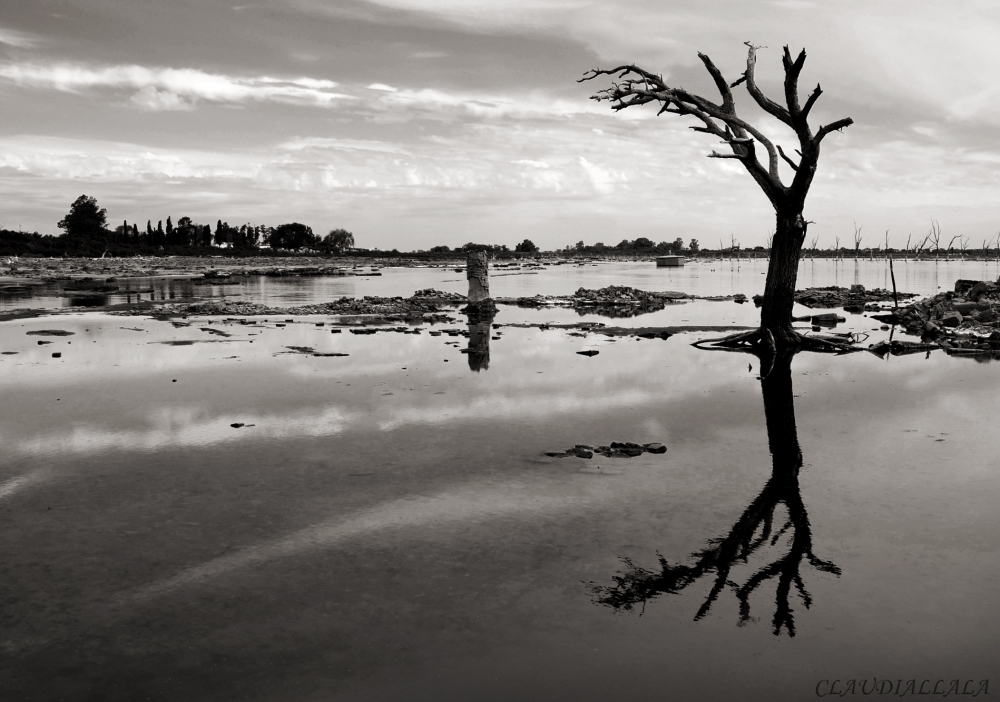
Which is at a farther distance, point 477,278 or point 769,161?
point 477,278

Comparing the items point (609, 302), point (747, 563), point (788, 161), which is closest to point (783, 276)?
point (788, 161)

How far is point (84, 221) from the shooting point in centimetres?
13450

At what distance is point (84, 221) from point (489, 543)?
491ft

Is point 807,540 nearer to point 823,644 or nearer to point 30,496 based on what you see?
point 823,644

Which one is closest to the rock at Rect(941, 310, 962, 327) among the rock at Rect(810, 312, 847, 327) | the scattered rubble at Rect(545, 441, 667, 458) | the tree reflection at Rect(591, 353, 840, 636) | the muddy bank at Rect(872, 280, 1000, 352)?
the muddy bank at Rect(872, 280, 1000, 352)

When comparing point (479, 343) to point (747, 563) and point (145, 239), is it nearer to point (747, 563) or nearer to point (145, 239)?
point (747, 563)

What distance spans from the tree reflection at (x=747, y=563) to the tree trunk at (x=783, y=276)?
488 inches

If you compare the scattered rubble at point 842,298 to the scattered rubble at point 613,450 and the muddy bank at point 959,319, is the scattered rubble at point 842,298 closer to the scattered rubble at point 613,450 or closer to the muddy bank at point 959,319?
the muddy bank at point 959,319

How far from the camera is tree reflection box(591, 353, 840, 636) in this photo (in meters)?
5.82

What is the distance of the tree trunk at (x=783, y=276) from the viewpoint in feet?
65.7

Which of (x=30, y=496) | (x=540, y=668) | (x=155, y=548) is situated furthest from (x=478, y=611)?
(x=30, y=496)

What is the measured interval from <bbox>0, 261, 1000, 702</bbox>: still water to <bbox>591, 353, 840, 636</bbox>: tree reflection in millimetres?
28

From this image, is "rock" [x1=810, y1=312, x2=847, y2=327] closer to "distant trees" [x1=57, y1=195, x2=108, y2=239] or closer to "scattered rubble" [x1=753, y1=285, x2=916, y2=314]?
"scattered rubble" [x1=753, y1=285, x2=916, y2=314]

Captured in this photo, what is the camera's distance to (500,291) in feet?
157
